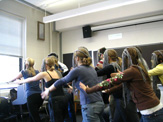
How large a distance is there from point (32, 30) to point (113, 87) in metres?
4.26

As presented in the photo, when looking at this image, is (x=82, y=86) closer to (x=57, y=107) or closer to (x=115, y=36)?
(x=57, y=107)

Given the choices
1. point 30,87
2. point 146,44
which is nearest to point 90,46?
point 146,44

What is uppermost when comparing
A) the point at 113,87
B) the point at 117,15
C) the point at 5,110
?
the point at 117,15

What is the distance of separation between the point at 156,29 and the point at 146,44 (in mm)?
530

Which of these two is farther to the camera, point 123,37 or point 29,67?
point 123,37

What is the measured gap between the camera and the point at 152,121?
1.41 metres

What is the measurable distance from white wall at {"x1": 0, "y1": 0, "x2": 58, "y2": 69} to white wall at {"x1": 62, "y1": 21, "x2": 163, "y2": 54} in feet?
2.60

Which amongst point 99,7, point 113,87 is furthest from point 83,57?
point 99,7

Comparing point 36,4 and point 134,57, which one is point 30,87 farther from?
point 36,4

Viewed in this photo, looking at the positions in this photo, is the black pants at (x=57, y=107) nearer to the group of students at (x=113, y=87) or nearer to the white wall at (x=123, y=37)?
the group of students at (x=113, y=87)

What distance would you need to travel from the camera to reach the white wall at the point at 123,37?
481cm

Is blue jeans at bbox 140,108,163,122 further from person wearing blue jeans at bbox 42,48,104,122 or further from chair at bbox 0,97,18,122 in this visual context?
chair at bbox 0,97,18,122

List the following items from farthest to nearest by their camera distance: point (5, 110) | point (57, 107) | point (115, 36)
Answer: point (115, 36)
point (5, 110)
point (57, 107)

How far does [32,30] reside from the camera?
541 cm
